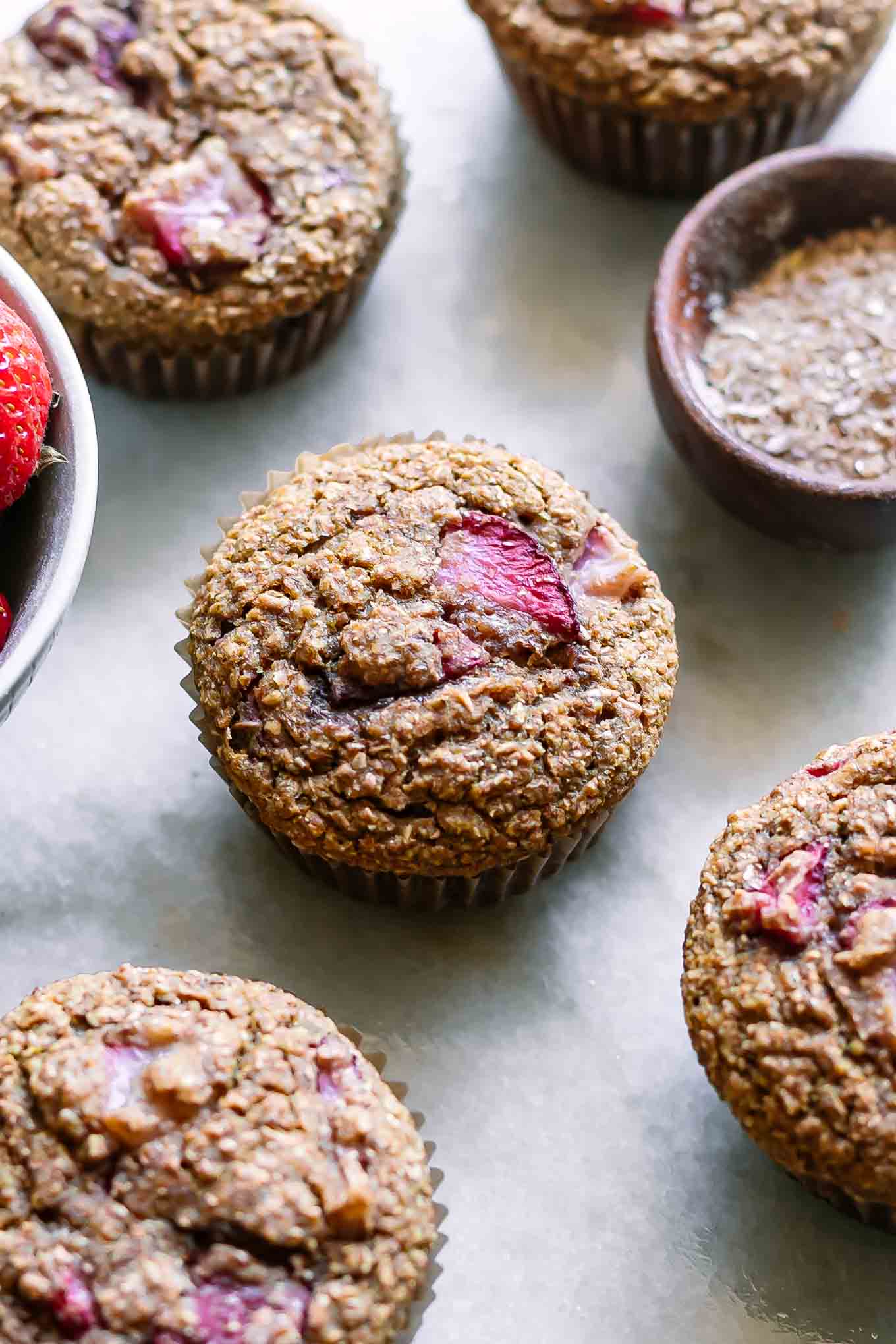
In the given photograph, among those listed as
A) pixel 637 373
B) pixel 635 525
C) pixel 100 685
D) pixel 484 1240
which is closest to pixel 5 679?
pixel 100 685

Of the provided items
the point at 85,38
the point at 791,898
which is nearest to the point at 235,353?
the point at 85,38

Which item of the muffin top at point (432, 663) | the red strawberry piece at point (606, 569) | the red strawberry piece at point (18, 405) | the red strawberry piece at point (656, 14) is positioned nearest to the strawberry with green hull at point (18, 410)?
the red strawberry piece at point (18, 405)

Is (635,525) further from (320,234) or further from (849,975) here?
(849,975)

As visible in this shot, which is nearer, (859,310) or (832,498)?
(832,498)

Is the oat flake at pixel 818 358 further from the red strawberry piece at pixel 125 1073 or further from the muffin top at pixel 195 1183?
the red strawberry piece at pixel 125 1073

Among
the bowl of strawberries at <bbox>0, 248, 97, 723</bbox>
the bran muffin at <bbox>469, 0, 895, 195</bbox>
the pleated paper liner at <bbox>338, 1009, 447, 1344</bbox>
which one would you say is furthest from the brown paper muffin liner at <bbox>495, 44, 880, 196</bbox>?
the pleated paper liner at <bbox>338, 1009, 447, 1344</bbox>

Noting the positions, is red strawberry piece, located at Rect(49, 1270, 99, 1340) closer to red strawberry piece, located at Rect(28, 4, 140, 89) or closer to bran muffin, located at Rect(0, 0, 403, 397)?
bran muffin, located at Rect(0, 0, 403, 397)

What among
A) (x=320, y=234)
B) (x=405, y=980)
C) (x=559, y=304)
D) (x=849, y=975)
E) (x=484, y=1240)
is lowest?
(x=484, y=1240)

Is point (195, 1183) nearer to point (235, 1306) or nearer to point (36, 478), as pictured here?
point (235, 1306)
